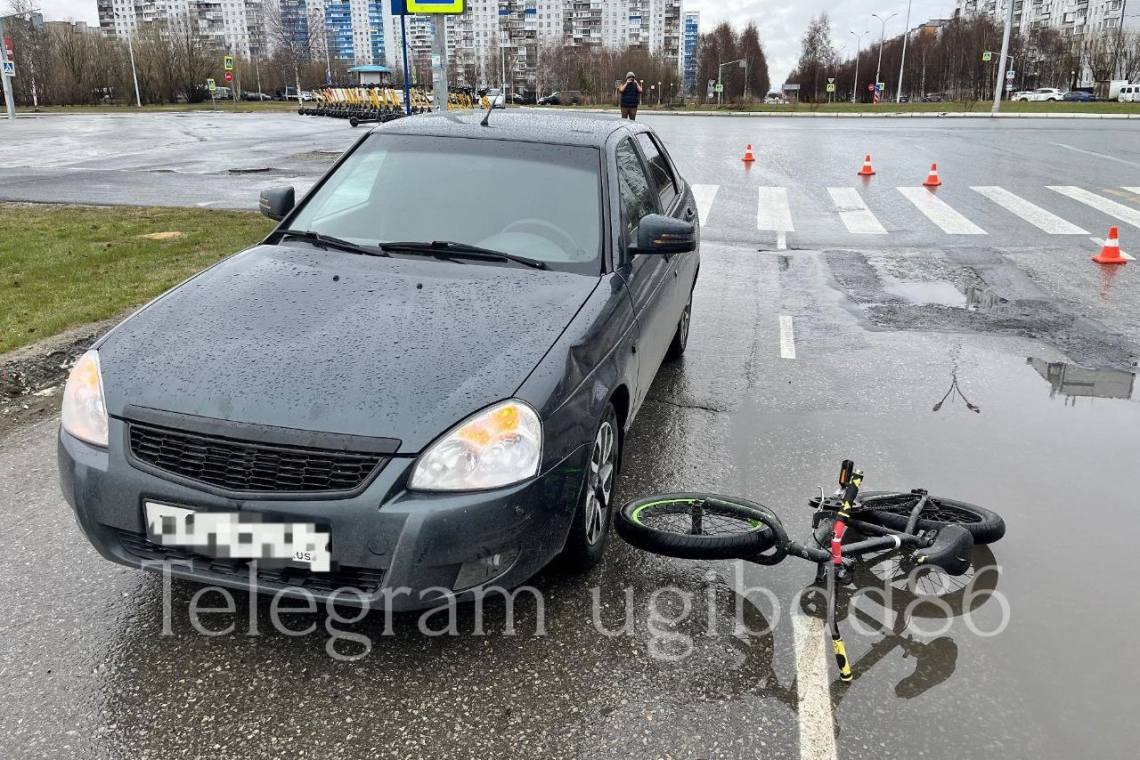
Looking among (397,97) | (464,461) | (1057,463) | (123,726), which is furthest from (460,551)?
(397,97)

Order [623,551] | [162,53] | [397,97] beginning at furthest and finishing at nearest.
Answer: [162,53], [397,97], [623,551]

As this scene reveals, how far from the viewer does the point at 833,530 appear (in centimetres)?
341

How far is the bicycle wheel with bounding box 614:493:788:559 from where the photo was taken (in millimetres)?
3375

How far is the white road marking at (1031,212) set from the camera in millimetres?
12195

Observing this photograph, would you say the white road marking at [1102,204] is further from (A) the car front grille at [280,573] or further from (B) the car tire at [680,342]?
(A) the car front grille at [280,573]

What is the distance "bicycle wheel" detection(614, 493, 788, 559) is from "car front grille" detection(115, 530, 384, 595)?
114 cm

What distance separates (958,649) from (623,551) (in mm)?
1315

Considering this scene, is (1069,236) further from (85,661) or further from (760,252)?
(85,661)

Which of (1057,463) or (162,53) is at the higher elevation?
(162,53)

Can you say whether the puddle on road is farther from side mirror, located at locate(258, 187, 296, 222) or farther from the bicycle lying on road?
side mirror, located at locate(258, 187, 296, 222)

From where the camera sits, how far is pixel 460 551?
276 centimetres

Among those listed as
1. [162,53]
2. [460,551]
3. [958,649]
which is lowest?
[958,649]

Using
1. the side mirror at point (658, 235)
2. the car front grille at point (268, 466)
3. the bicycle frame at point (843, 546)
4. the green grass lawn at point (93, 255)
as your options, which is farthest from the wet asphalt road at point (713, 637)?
the green grass lawn at point (93, 255)

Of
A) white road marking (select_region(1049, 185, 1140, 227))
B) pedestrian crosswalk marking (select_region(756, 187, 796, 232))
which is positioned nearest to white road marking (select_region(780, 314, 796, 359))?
pedestrian crosswalk marking (select_region(756, 187, 796, 232))
